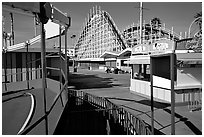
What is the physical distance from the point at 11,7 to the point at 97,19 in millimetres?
58531

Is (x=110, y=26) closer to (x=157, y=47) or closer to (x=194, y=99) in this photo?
(x=157, y=47)

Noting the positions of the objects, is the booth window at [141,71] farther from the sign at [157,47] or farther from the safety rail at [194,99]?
the safety rail at [194,99]

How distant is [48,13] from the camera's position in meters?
2.67

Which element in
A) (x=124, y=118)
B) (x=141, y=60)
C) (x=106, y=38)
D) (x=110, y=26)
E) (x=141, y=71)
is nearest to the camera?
(x=124, y=118)

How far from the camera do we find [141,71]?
1119cm

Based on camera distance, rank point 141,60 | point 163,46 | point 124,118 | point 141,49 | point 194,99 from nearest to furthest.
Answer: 1. point 124,118
2. point 194,99
3. point 163,46
4. point 141,60
5. point 141,49

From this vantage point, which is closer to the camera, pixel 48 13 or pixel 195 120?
pixel 48 13

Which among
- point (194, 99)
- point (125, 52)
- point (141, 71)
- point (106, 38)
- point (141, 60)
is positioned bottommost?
point (194, 99)

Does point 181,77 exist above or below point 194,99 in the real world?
above

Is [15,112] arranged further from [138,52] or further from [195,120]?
→ [138,52]

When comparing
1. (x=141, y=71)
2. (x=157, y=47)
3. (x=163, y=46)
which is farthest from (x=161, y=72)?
(x=141, y=71)

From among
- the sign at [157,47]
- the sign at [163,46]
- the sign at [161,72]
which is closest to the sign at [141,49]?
the sign at [157,47]

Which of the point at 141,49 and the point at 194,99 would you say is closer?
the point at 194,99

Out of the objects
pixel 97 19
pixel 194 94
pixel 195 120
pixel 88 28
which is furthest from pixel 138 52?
pixel 88 28
